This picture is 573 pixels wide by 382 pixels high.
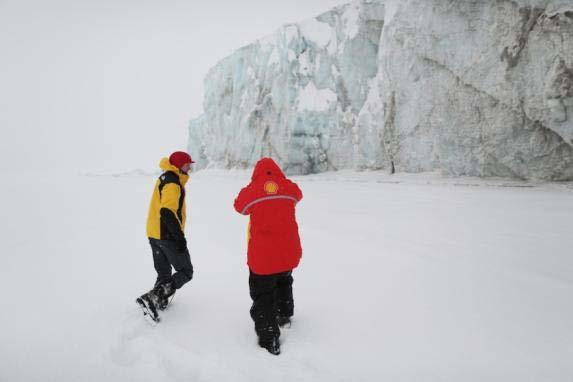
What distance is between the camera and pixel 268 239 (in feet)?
9.21

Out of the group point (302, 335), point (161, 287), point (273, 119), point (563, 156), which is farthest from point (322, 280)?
point (273, 119)

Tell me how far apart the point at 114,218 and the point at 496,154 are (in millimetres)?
15330

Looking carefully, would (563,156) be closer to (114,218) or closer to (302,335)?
(302,335)

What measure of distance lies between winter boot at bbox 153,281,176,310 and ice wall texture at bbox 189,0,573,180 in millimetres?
15057

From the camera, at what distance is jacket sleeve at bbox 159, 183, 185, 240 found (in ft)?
10.4

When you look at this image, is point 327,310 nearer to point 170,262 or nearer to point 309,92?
point 170,262

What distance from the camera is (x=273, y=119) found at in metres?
30.8

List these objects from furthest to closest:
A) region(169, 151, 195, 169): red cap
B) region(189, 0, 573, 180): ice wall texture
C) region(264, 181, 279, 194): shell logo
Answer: region(189, 0, 573, 180): ice wall texture
region(169, 151, 195, 169): red cap
region(264, 181, 279, 194): shell logo

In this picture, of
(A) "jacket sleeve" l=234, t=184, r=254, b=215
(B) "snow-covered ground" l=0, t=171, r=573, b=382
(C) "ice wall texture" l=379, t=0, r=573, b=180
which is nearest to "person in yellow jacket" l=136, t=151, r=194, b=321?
(B) "snow-covered ground" l=0, t=171, r=573, b=382

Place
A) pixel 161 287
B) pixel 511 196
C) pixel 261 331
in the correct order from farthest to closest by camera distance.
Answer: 1. pixel 511 196
2. pixel 161 287
3. pixel 261 331

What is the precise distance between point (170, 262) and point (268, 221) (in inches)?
49.8

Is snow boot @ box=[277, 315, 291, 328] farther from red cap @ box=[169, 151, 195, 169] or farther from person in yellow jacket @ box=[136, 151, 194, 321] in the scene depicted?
red cap @ box=[169, 151, 195, 169]

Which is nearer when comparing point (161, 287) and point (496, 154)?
point (161, 287)

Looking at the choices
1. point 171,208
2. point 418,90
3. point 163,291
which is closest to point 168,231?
point 171,208
